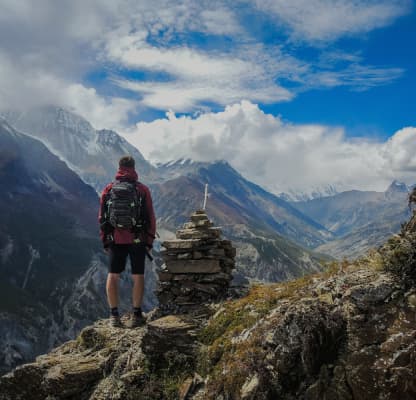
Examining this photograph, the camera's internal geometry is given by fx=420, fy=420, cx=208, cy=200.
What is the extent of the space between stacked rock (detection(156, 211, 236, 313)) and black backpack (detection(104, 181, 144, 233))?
176 centimetres

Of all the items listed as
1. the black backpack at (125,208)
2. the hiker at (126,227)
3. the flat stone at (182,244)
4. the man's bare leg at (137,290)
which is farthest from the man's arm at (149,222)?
the man's bare leg at (137,290)

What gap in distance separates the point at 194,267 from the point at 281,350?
20.6 feet

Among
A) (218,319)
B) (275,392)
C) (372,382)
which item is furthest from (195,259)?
(372,382)

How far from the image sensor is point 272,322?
377 inches

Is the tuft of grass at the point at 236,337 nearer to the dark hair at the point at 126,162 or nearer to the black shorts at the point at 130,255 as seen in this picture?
the black shorts at the point at 130,255

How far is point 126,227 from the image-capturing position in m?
13.5

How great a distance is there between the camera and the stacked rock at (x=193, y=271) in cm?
1422

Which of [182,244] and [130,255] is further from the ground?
[182,244]

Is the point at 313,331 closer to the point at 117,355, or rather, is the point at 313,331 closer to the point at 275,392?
the point at 275,392

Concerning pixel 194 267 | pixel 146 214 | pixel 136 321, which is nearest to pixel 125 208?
pixel 146 214

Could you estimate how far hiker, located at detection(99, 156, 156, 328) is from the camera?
13508 mm

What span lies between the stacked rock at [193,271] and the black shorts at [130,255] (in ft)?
3.58

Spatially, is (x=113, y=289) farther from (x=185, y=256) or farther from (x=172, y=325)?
(x=172, y=325)

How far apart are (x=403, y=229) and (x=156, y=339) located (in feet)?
22.1
